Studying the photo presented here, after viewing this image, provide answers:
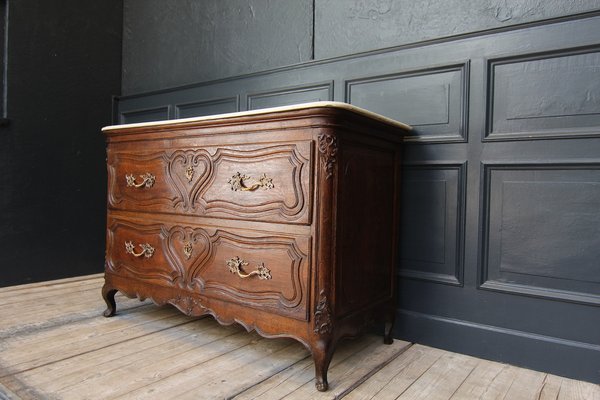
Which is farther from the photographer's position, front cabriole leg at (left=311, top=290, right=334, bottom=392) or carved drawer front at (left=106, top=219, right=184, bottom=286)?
carved drawer front at (left=106, top=219, right=184, bottom=286)

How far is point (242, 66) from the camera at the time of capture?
8.35ft

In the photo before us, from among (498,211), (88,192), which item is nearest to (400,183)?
(498,211)

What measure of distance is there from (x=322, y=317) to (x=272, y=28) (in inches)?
66.5

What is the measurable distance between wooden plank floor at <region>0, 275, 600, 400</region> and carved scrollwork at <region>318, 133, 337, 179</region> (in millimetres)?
716

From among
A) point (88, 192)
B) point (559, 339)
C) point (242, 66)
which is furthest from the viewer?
point (88, 192)

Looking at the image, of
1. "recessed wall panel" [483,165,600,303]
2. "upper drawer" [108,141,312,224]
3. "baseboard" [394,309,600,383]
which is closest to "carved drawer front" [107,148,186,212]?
"upper drawer" [108,141,312,224]

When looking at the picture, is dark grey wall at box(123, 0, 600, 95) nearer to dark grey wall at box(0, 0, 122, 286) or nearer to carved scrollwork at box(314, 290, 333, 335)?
dark grey wall at box(0, 0, 122, 286)

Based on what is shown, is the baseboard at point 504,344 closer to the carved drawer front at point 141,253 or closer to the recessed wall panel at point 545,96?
the recessed wall panel at point 545,96

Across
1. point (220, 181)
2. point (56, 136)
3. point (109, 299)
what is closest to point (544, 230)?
point (220, 181)

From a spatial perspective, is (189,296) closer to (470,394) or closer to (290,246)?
(290,246)

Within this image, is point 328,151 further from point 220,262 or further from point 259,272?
point 220,262

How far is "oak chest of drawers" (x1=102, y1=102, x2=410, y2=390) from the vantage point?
1.41 meters

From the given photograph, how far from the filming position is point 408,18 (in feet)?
6.32

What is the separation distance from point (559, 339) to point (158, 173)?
5.57ft
